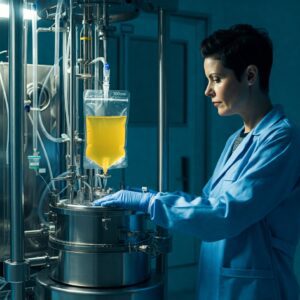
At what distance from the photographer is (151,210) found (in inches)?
51.4

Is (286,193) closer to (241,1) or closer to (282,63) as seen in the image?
(282,63)

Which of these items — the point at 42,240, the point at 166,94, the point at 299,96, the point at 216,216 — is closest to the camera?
the point at 216,216

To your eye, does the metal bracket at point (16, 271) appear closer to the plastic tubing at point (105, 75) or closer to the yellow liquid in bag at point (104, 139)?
the yellow liquid in bag at point (104, 139)

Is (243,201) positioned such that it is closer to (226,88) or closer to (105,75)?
(226,88)

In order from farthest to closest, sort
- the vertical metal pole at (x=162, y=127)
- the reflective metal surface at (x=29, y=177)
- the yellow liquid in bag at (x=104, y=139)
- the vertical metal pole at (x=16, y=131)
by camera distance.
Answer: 1. the reflective metal surface at (x=29, y=177)
2. the vertical metal pole at (x=162, y=127)
3. the yellow liquid in bag at (x=104, y=139)
4. the vertical metal pole at (x=16, y=131)

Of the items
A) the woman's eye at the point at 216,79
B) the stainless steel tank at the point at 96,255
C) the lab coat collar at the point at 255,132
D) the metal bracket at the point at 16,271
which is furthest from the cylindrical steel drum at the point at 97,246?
the woman's eye at the point at 216,79

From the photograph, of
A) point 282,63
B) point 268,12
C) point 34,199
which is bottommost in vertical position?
point 34,199

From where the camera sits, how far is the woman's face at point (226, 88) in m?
1.40

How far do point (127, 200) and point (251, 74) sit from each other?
50cm

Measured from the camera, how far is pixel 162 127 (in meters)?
1.55

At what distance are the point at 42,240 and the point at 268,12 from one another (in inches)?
88.9

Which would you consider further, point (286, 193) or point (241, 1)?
point (241, 1)

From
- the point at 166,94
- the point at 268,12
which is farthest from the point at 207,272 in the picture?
the point at 268,12

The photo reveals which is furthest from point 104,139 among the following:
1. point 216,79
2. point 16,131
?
point 216,79
